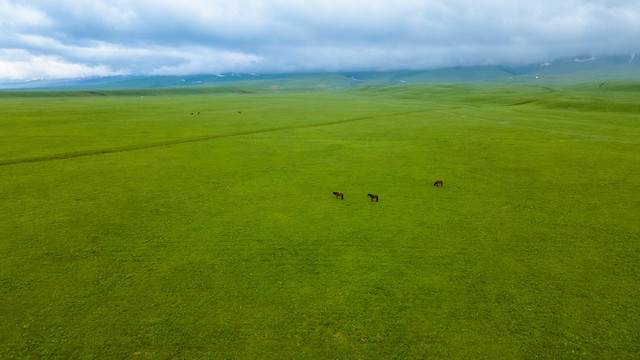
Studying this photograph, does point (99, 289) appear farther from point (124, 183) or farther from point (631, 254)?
point (631, 254)

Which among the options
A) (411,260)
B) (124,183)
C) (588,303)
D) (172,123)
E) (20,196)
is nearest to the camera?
(588,303)

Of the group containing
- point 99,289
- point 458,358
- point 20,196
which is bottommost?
point 458,358

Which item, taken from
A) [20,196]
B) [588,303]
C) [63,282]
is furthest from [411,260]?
[20,196]

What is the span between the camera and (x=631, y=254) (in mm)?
18047

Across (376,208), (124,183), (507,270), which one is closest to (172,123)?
(124,183)

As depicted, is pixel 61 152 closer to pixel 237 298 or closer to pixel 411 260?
pixel 237 298

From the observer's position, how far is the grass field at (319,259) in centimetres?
1292

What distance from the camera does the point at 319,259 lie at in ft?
59.4

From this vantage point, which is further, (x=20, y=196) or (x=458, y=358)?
(x=20, y=196)

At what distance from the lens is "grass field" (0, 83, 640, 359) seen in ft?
42.4

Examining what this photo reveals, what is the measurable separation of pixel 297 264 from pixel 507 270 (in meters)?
11.1

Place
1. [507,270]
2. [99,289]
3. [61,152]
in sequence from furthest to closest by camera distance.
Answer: [61,152] → [507,270] → [99,289]

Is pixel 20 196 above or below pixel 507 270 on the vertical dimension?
above

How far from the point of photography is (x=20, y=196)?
26.6 meters
